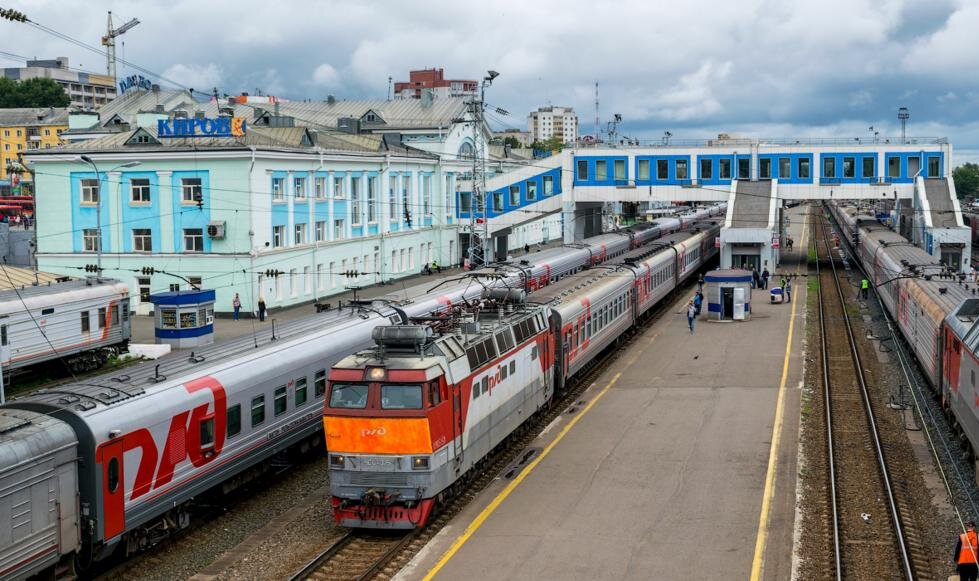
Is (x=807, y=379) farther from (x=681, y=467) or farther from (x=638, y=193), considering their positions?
(x=638, y=193)

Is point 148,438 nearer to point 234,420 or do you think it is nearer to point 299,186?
point 234,420

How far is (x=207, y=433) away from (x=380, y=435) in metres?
3.81

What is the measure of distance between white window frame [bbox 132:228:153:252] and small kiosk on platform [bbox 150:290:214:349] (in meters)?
12.4

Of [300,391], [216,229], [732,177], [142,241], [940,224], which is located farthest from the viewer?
[732,177]

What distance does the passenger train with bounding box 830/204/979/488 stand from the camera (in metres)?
23.3

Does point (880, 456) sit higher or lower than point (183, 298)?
lower

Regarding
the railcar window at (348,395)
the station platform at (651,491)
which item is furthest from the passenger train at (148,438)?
the station platform at (651,491)

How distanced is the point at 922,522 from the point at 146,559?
1470cm

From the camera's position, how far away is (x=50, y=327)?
1460 inches

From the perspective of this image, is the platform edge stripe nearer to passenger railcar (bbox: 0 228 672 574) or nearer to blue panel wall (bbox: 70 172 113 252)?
passenger railcar (bbox: 0 228 672 574)

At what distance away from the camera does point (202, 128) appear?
54.2m

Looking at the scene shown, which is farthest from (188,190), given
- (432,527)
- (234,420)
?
(432,527)

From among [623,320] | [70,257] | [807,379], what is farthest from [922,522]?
[70,257]

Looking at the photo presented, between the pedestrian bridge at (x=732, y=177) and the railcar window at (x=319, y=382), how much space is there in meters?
49.6
